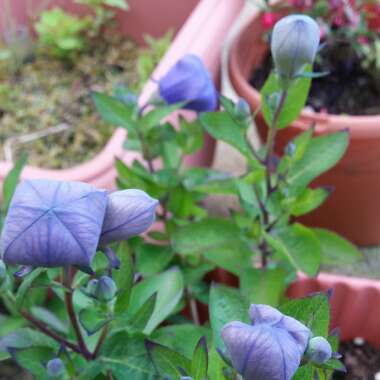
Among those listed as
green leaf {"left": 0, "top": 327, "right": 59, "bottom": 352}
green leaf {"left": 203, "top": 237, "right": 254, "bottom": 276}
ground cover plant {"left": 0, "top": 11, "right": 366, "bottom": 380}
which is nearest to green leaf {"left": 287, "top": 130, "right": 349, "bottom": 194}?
ground cover plant {"left": 0, "top": 11, "right": 366, "bottom": 380}

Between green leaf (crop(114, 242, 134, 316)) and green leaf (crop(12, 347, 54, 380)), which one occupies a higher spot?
green leaf (crop(114, 242, 134, 316))

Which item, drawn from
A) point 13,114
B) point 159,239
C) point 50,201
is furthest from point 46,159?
point 50,201

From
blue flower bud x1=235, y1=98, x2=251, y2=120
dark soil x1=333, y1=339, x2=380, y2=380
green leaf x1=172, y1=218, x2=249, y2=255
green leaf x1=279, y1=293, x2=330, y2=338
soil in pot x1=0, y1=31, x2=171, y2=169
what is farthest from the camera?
soil in pot x1=0, y1=31, x2=171, y2=169

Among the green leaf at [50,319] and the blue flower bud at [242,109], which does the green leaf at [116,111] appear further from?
the green leaf at [50,319]

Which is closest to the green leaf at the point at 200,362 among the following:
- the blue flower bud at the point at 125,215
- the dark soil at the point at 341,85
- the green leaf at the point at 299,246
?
the blue flower bud at the point at 125,215

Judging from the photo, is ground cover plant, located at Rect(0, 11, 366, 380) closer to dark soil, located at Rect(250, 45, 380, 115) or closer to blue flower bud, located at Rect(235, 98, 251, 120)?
blue flower bud, located at Rect(235, 98, 251, 120)

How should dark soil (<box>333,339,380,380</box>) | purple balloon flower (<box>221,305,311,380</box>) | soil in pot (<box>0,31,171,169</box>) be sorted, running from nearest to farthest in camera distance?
purple balloon flower (<box>221,305,311,380</box>) < dark soil (<box>333,339,380,380</box>) < soil in pot (<box>0,31,171,169</box>)

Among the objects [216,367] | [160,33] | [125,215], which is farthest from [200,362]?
[160,33]

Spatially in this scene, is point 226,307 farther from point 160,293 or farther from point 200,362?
point 160,293
